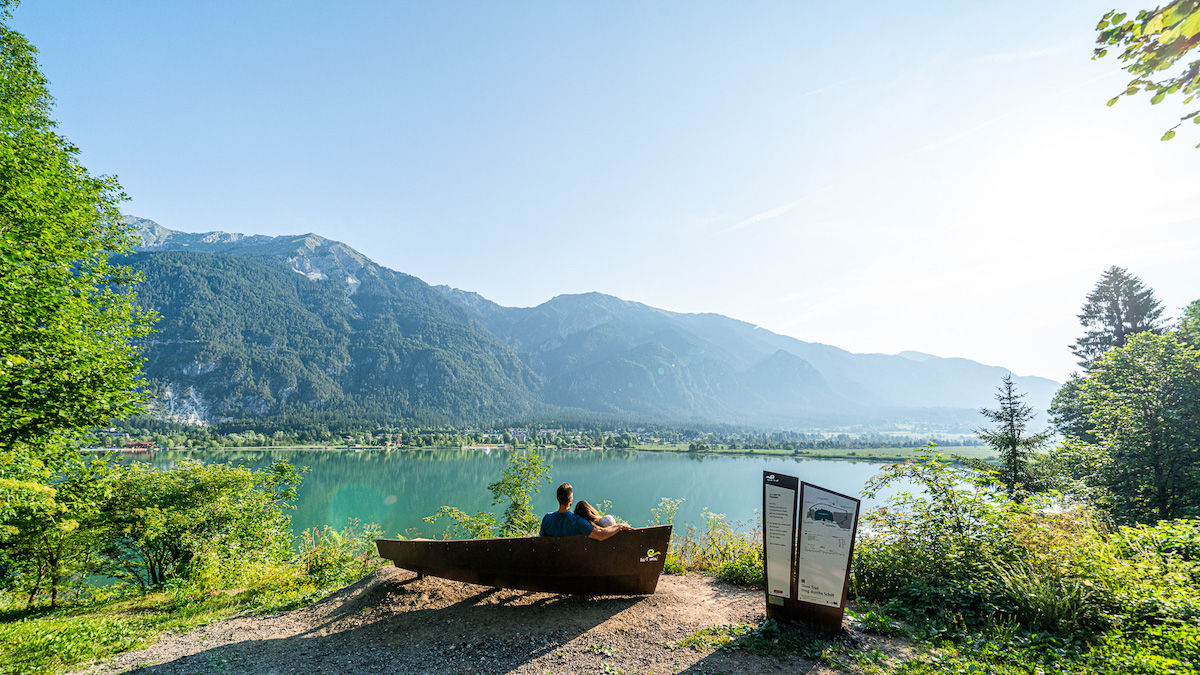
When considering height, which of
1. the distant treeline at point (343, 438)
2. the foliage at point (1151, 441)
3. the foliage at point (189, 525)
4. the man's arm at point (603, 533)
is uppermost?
the foliage at point (1151, 441)

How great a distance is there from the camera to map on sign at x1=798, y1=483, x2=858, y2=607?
16.1 feet

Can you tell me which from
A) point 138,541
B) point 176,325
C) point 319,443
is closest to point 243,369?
point 176,325

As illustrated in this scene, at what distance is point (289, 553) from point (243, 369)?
753ft

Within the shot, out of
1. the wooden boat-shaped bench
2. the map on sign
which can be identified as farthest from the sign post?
the wooden boat-shaped bench

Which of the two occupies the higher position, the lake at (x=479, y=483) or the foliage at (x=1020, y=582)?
the foliage at (x=1020, y=582)

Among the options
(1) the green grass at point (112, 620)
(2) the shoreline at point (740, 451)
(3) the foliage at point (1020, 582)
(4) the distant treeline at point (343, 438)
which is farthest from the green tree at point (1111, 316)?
(4) the distant treeline at point (343, 438)

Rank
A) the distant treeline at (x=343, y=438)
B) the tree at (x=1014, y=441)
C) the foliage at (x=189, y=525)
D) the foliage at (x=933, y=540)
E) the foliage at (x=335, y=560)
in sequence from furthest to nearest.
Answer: the distant treeline at (x=343, y=438) → the tree at (x=1014, y=441) → the foliage at (x=189, y=525) → the foliage at (x=335, y=560) → the foliage at (x=933, y=540)

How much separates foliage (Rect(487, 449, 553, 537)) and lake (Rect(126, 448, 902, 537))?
4658mm

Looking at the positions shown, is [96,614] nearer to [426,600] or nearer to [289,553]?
[289,553]

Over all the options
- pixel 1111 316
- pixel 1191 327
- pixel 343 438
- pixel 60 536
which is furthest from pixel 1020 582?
pixel 343 438

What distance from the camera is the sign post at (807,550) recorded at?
4.91 meters

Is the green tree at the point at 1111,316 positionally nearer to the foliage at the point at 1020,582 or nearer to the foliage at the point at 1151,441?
the foliage at the point at 1151,441

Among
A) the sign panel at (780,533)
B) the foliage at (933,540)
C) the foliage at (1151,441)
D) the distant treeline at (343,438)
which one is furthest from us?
the distant treeline at (343,438)

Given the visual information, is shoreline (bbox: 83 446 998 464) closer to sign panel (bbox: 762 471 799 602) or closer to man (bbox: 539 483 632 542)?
sign panel (bbox: 762 471 799 602)
